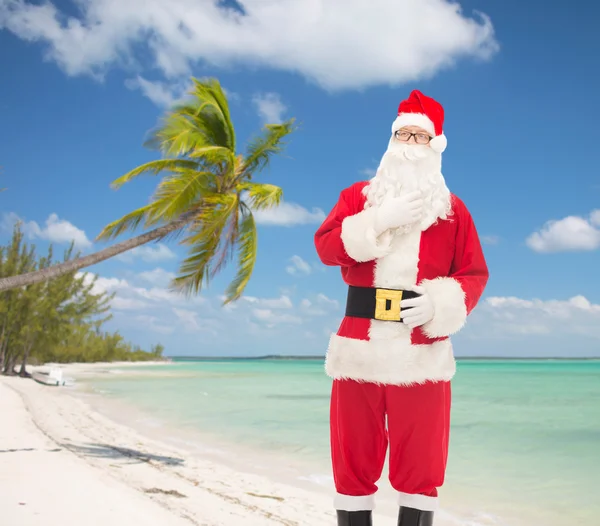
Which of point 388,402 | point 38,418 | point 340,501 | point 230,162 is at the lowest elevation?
point 38,418

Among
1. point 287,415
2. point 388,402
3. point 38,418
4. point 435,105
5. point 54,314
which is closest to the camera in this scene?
point 388,402

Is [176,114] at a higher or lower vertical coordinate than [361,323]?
higher

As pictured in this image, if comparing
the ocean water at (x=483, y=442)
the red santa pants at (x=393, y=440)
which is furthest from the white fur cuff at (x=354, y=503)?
the ocean water at (x=483, y=442)

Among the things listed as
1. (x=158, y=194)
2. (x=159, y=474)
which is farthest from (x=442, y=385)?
(x=158, y=194)

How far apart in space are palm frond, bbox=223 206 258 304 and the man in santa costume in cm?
485

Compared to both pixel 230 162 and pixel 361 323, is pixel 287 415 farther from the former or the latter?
pixel 361 323

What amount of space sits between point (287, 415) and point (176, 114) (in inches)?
323

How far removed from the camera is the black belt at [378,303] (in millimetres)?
2395

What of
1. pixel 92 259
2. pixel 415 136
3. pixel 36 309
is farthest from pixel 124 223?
pixel 36 309

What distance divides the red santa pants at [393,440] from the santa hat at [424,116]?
109cm

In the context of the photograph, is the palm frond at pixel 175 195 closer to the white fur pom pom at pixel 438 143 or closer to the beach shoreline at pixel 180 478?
the beach shoreline at pixel 180 478

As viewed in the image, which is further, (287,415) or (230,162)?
(287,415)

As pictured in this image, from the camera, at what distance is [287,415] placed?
13.1m

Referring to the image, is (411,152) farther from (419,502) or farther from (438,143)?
(419,502)
